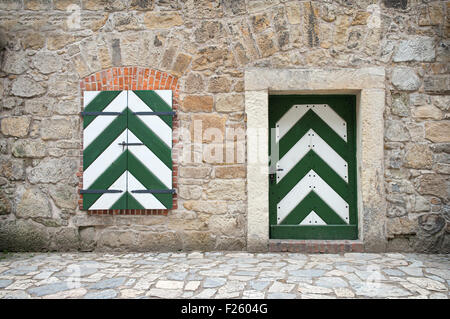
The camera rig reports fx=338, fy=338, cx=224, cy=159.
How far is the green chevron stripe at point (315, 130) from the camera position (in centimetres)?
443

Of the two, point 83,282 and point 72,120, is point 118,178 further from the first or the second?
point 83,282

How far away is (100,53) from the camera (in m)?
4.27

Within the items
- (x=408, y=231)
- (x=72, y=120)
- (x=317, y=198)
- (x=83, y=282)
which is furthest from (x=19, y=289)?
(x=408, y=231)

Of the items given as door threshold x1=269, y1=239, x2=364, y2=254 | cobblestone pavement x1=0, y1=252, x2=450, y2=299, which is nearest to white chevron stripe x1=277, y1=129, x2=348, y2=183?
door threshold x1=269, y1=239, x2=364, y2=254

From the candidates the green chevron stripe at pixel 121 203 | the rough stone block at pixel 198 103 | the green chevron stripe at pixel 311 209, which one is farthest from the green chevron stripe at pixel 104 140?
the green chevron stripe at pixel 311 209

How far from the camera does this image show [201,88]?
4234 millimetres

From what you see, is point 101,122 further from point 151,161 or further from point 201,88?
point 201,88

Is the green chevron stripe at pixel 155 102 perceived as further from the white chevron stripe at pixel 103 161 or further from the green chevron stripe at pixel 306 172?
the green chevron stripe at pixel 306 172

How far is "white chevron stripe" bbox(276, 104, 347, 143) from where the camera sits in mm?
4445

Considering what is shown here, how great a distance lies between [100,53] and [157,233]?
238cm

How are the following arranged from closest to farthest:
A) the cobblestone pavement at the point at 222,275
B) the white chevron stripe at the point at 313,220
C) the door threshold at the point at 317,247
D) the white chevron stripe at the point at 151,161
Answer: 1. the cobblestone pavement at the point at 222,275
2. the door threshold at the point at 317,247
3. the white chevron stripe at the point at 151,161
4. the white chevron stripe at the point at 313,220

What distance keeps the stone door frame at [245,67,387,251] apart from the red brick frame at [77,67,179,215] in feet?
3.01

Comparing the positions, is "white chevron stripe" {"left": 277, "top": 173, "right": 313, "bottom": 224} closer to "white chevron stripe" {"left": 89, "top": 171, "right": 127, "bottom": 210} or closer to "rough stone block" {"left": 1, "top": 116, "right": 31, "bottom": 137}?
"white chevron stripe" {"left": 89, "top": 171, "right": 127, "bottom": 210}

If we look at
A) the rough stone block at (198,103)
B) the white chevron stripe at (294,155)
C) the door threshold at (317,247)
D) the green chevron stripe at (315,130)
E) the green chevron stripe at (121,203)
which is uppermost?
the rough stone block at (198,103)
